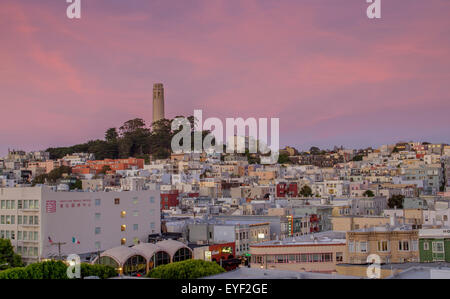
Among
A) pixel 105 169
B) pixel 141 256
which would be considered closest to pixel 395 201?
pixel 141 256

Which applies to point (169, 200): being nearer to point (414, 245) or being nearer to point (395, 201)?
point (395, 201)

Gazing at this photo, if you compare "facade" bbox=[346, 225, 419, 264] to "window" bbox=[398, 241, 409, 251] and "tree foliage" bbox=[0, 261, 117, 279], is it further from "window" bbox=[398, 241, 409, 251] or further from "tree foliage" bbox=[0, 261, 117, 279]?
"tree foliage" bbox=[0, 261, 117, 279]

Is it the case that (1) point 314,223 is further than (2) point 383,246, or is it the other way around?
(1) point 314,223

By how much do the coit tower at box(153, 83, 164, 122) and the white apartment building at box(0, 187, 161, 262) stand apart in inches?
4937

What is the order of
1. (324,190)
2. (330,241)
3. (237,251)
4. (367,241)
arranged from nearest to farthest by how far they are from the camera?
(367,241)
(330,241)
(237,251)
(324,190)

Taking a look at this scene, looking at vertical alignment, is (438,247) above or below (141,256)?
above

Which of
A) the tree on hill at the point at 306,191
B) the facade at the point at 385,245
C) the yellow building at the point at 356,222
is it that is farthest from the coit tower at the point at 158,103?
the facade at the point at 385,245

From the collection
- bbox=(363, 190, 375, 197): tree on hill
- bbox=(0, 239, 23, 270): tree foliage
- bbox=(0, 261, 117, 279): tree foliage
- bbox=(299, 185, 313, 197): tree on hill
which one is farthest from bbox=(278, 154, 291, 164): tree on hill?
bbox=(0, 261, 117, 279): tree foliage

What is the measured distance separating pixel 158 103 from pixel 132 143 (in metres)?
22.9

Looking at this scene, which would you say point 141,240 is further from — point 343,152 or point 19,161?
point 343,152

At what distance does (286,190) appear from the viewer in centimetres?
9950
